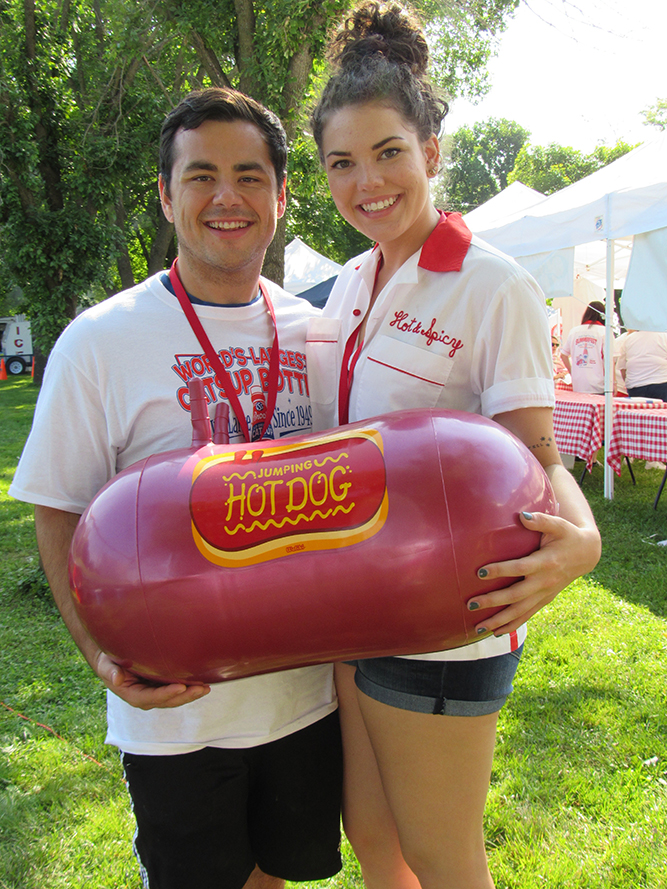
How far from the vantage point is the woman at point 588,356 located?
24.5 ft

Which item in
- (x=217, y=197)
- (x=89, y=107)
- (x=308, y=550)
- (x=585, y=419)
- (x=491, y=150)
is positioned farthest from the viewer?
(x=491, y=150)

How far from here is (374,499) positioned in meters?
1.19

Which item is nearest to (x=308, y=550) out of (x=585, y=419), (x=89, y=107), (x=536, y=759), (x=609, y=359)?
(x=536, y=759)

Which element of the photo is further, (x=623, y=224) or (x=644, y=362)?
(x=644, y=362)

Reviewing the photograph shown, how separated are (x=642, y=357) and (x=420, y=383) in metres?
6.63

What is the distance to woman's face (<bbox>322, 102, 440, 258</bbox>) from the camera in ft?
5.38

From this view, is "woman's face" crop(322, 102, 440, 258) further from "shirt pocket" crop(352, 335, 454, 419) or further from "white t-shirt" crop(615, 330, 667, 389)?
"white t-shirt" crop(615, 330, 667, 389)

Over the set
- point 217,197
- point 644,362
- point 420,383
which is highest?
point 217,197

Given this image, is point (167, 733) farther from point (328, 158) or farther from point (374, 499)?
point (328, 158)

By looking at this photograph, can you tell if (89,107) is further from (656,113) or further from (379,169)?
(656,113)

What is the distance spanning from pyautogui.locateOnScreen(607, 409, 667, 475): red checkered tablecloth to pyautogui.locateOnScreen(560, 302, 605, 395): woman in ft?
4.64

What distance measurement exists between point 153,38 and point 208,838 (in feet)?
23.7

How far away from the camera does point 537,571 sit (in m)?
1.24

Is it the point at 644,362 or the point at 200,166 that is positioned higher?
the point at 200,166
